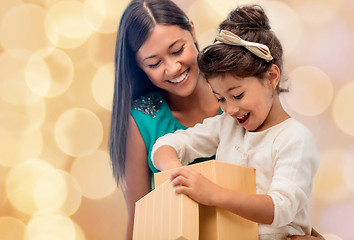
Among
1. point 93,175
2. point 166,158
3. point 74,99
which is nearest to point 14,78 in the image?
point 74,99

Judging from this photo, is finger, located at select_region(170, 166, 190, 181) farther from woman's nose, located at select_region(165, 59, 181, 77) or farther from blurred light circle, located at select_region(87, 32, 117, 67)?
blurred light circle, located at select_region(87, 32, 117, 67)

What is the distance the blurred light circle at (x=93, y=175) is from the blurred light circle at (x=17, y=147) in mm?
227

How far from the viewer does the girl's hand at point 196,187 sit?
0.93 metres

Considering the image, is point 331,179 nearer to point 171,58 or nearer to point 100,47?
point 171,58

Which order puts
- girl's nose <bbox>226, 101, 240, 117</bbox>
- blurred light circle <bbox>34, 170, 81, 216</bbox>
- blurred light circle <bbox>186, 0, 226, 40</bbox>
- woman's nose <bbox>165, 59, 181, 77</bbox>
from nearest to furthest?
girl's nose <bbox>226, 101, 240, 117</bbox>, woman's nose <bbox>165, 59, 181, 77</bbox>, blurred light circle <bbox>186, 0, 226, 40</bbox>, blurred light circle <bbox>34, 170, 81, 216</bbox>

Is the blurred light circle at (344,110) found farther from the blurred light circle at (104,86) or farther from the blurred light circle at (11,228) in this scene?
the blurred light circle at (11,228)

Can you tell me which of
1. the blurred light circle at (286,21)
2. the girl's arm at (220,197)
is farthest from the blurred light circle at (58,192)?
the girl's arm at (220,197)

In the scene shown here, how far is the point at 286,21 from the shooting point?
205cm

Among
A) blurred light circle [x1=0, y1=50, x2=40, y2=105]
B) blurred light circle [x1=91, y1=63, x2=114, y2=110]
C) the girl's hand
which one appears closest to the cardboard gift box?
the girl's hand

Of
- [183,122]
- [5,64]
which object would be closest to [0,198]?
[5,64]

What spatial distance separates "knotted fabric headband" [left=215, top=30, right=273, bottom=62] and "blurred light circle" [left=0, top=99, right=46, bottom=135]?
1391mm

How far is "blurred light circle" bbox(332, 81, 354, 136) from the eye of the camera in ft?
6.46

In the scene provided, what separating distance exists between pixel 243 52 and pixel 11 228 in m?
1.70

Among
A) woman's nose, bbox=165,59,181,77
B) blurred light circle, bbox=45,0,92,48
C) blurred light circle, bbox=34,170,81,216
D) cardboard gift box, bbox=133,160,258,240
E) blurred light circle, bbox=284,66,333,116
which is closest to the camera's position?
cardboard gift box, bbox=133,160,258,240
